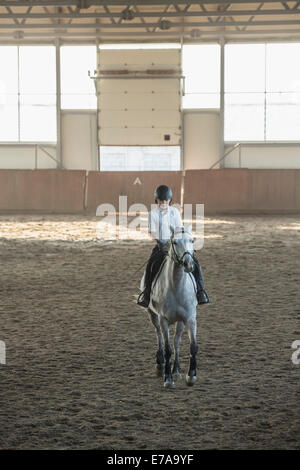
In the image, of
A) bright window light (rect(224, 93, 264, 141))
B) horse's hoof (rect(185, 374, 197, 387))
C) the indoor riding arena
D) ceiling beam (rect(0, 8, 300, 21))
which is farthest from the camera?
bright window light (rect(224, 93, 264, 141))

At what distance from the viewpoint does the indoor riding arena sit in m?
5.93

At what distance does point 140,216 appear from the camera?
26.8 metres

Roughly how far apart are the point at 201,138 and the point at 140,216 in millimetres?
6262

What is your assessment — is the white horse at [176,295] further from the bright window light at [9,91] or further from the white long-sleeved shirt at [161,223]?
the bright window light at [9,91]

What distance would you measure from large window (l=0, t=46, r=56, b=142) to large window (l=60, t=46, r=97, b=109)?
0.54 metres

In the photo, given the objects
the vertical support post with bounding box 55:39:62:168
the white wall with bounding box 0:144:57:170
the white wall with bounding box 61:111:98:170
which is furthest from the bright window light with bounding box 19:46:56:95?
the white wall with bounding box 0:144:57:170

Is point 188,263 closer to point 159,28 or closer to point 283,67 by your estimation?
point 159,28

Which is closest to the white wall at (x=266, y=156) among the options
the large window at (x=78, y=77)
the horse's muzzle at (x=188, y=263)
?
the large window at (x=78, y=77)

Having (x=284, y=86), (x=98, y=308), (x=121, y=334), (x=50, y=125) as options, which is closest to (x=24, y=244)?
(x=98, y=308)

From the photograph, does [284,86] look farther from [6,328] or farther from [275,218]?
[6,328]

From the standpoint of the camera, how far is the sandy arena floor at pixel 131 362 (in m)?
5.34

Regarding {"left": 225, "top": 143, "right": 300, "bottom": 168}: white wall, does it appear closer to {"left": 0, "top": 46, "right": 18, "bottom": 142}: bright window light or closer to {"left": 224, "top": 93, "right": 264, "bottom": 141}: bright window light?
{"left": 224, "top": 93, "right": 264, "bottom": 141}: bright window light

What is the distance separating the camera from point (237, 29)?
30625mm

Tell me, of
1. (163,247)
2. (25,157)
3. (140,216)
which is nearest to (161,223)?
(163,247)
